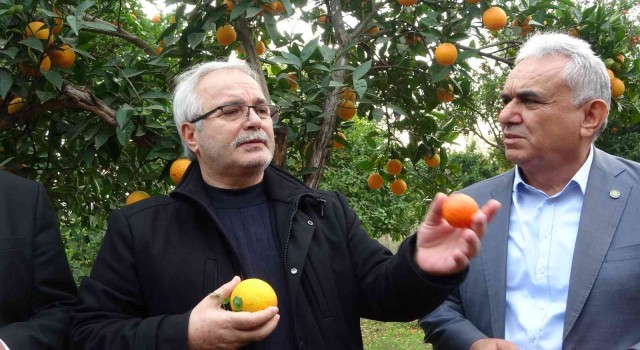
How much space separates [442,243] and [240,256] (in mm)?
576

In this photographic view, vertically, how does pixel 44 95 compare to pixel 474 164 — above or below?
below

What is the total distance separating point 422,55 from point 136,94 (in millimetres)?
1323

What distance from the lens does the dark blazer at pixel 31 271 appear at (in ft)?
6.17

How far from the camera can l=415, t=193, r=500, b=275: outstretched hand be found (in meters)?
1.74

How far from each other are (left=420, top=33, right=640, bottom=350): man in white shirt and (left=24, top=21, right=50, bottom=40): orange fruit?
162 centimetres

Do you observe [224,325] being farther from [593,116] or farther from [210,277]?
[593,116]

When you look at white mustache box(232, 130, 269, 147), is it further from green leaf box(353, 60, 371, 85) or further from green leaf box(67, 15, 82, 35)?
green leaf box(67, 15, 82, 35)

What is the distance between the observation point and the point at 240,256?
1.99m

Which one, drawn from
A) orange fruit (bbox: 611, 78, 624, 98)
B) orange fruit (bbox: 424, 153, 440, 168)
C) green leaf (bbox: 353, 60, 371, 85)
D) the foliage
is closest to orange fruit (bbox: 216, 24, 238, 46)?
green leaf (bbox: 353, 60, 371, 85)

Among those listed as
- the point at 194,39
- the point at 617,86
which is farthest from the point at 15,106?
the point at 617,86

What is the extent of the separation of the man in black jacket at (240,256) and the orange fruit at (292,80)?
0.60 m

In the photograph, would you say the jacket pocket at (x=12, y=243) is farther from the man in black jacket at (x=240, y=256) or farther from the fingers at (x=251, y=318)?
the fingers at (x=251, y=318)

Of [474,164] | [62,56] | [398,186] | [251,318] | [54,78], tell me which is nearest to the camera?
[251,318]

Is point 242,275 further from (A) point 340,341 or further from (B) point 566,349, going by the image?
(B) point 566,349
